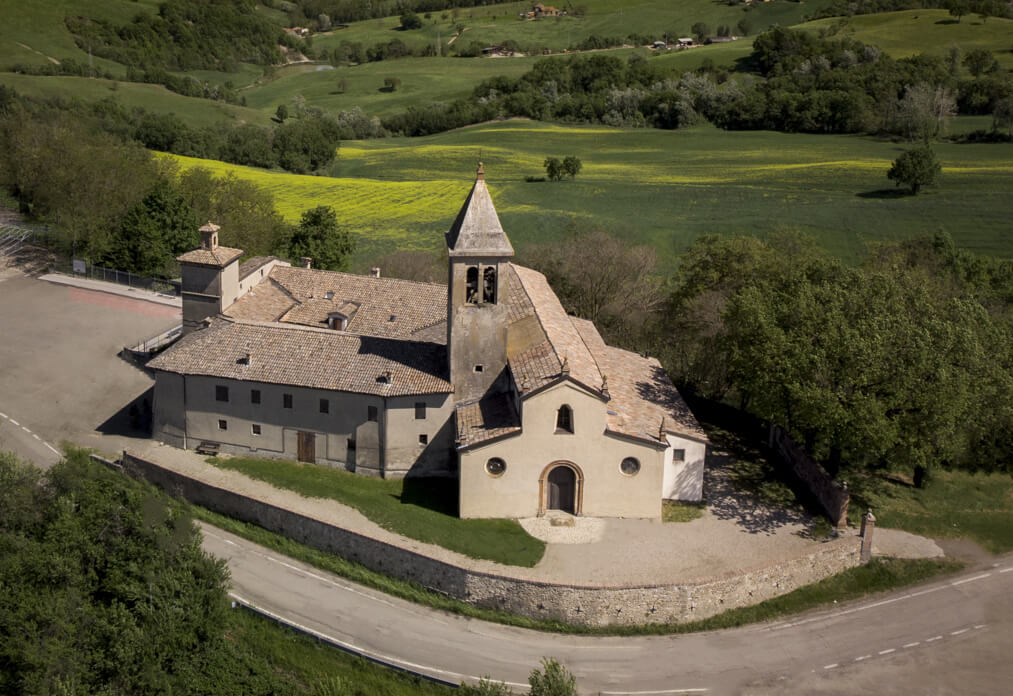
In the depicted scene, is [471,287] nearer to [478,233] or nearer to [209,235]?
[478,233]

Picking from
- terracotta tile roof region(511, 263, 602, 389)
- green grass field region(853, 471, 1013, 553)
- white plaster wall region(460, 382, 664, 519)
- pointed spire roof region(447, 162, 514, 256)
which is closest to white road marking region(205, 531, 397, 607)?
white plaster wall region(460, 382, 664, 519)

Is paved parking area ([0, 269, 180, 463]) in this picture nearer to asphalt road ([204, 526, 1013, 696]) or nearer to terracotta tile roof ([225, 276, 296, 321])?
terracotta tile roof ([225, 276, 296, 321])

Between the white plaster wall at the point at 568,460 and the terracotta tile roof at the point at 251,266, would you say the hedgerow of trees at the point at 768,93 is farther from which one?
the white plaster wall at the point at 568,460

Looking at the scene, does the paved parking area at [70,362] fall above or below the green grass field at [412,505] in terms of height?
above

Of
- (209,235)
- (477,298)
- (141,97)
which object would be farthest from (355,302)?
(141,97)

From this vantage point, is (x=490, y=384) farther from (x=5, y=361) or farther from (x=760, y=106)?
(x=760, y=106)

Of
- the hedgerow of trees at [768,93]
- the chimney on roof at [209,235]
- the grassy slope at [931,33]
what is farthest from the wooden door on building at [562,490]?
the grassy slope at [931,33]

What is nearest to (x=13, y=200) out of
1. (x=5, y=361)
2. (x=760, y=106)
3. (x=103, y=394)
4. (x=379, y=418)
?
(x=5, y=361)
